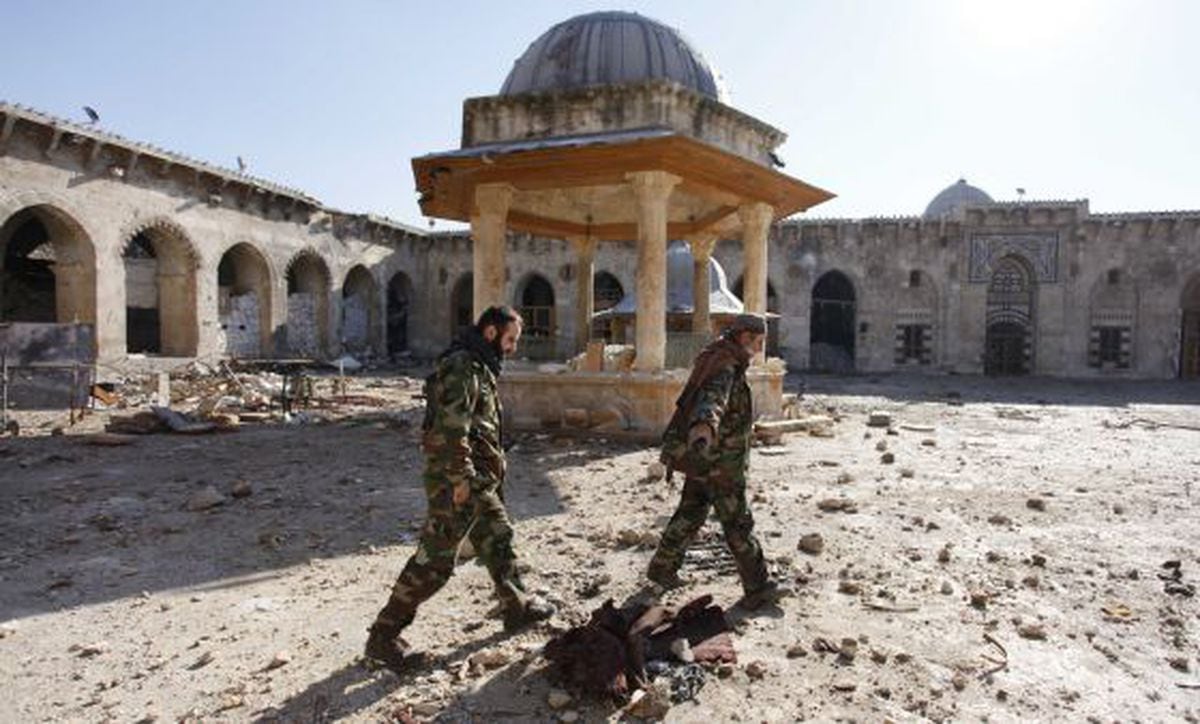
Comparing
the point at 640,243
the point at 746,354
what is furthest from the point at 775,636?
the point at 640,243

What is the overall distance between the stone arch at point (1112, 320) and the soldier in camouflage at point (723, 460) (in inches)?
989

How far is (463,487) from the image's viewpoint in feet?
9.93

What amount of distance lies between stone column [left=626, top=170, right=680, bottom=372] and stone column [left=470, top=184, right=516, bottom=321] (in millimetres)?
1816

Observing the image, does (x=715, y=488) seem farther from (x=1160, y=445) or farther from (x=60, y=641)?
(x=1160, y=445)

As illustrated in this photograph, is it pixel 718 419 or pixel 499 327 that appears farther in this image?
pixel 718 419

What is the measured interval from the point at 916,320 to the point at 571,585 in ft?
77.7

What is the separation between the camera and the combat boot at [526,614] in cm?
330

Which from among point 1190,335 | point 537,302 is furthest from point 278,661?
point 1190,335

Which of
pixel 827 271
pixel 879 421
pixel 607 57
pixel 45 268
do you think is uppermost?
pixel 607 57

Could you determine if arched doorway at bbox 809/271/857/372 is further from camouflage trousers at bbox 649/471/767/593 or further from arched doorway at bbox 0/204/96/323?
camouflage trousers at bbox 649/471/767/593

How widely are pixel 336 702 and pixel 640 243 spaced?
6.67 metres

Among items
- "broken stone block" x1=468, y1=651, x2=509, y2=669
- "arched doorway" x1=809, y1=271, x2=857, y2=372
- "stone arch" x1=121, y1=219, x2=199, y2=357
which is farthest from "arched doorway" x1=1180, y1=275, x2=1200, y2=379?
"stone arch" x1=121, y1=219, x2=199, y2=357

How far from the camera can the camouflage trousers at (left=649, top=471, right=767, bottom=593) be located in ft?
11.9

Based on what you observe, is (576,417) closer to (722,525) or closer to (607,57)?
(607,57)
